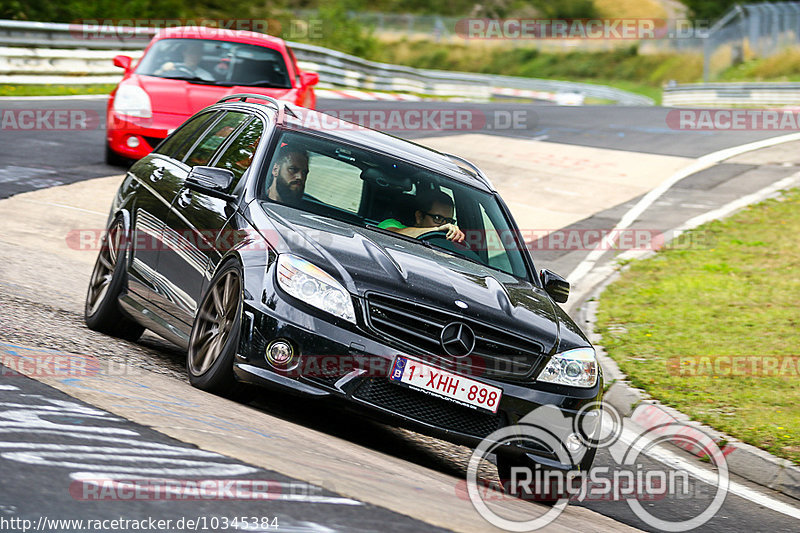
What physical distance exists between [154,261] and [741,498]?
12.4 ft

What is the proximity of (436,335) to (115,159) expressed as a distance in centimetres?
987

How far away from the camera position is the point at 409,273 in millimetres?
5723

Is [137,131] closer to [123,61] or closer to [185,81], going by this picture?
[185,81]

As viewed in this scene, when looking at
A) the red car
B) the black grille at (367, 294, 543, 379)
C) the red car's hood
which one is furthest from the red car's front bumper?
the black grille at (367, 294, 543, 379)

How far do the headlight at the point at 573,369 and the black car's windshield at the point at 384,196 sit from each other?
3.28ft

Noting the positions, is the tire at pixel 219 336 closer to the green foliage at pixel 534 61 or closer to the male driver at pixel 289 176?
the male driver at pixel 289 176

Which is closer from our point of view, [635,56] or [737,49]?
[737,49]

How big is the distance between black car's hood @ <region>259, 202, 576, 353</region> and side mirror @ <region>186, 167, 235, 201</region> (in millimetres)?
276

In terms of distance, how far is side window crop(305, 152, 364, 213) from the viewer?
662cm

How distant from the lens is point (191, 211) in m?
6.64

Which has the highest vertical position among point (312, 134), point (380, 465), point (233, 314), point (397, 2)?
point (312, 134)

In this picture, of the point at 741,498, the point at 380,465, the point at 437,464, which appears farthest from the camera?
the point at 741,498

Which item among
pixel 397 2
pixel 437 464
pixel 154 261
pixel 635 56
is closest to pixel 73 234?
pixel 154 261

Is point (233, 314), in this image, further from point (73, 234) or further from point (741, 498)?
point (73, 234)
